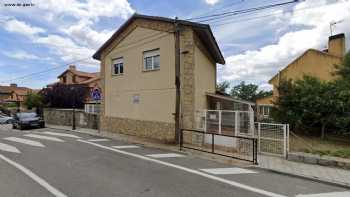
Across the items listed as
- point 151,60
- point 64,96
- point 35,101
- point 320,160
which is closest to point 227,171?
point 320,160

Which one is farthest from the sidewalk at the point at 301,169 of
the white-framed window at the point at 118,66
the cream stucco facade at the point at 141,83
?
the white-framed window at the point at 118,66

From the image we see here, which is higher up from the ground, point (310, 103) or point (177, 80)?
point (177, 80)

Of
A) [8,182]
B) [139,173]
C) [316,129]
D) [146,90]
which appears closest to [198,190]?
[139,173]

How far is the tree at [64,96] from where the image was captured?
102ft

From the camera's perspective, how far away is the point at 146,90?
1529 centimetres

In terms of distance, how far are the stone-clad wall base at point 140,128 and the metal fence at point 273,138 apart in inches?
182

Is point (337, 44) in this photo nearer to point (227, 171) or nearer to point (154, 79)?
point (154, 79)

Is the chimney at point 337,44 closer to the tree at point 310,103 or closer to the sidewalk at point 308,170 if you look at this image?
the tree at point 310,103

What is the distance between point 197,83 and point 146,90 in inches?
128

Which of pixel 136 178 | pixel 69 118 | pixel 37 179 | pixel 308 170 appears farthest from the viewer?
pixel 69 118

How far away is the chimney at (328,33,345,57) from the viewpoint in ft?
73.7

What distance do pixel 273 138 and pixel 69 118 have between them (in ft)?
61.3

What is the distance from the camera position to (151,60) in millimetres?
15195

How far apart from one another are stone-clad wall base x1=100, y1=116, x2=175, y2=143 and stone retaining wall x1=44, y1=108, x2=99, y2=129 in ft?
5.88
